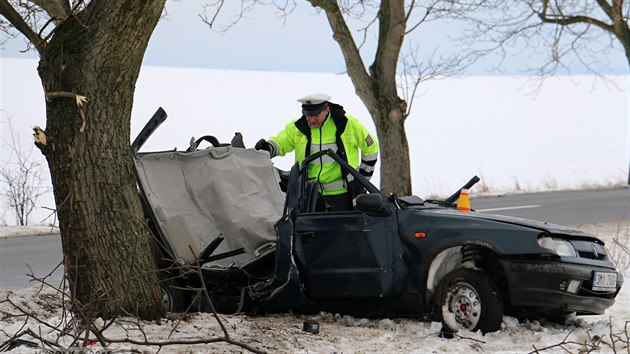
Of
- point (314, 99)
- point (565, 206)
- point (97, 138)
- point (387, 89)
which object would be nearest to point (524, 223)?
point (314, 99)

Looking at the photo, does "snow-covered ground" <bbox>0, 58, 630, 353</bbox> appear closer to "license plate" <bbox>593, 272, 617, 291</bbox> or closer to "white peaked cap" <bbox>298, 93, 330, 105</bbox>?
"license plate" <bbox>593, 272, 617, 291</bbox>

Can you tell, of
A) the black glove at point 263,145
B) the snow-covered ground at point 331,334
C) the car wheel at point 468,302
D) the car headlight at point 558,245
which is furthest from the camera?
the black glove at point 263,145

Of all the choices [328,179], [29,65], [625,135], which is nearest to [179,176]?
[328,179]

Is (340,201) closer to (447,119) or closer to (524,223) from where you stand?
(524,223)

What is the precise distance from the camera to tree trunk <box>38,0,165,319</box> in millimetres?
7535

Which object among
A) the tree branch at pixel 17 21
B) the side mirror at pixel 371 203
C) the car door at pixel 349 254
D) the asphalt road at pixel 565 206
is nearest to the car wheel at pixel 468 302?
the car door at pixel 349 254

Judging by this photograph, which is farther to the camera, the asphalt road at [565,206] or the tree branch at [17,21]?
the asphalt road at [565,206]

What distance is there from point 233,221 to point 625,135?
47.4 meters

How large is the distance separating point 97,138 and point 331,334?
2266mm

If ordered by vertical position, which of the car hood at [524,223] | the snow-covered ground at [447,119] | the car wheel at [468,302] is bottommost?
the car wheel at [468,302]

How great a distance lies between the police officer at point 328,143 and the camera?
29.6 feet

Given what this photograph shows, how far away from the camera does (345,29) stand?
1631 cm

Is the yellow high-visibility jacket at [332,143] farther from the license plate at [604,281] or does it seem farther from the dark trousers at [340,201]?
the license plate at [604,281]

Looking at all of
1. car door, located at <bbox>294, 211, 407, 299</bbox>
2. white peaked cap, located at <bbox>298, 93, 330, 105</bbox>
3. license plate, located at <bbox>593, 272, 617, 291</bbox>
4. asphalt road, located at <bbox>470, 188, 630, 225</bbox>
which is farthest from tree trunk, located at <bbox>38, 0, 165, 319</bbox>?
asphalt road, located at <bbox>470, 188, 630, 225</bbox>
